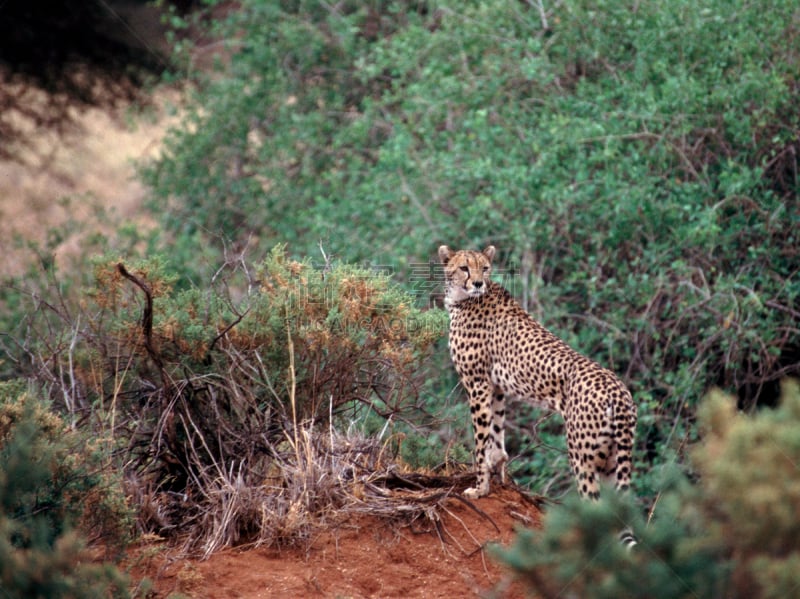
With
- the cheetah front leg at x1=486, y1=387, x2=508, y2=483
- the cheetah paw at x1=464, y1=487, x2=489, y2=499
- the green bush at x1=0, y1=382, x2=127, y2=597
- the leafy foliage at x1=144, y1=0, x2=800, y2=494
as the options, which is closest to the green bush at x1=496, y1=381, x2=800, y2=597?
the green bush at x1=0, y1=382, x2=127, y2=597

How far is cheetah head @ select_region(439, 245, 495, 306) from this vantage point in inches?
239

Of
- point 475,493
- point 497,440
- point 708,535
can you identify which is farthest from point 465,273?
point 708,535

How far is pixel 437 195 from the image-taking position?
31.8 ft

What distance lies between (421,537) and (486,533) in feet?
1.09

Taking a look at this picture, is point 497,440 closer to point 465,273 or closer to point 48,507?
point 465,273

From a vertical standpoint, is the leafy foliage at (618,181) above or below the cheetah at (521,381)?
above

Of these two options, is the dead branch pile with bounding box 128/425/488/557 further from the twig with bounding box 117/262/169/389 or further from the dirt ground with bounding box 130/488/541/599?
the twig with bounding box 117/262/169/389

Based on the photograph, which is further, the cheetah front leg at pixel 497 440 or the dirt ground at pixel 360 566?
the cheetah front leg at pixel 497 440

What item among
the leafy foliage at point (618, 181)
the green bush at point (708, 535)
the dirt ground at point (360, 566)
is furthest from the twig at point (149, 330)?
the leafy foliage at point (618, 181)

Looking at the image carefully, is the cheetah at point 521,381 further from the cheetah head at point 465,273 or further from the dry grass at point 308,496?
the dry grass at point 308,496

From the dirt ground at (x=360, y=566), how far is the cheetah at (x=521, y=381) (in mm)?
412

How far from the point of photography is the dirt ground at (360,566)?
15.3 feet

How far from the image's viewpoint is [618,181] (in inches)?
332

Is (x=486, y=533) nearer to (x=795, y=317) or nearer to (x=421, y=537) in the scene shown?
(x=421, y=537)
